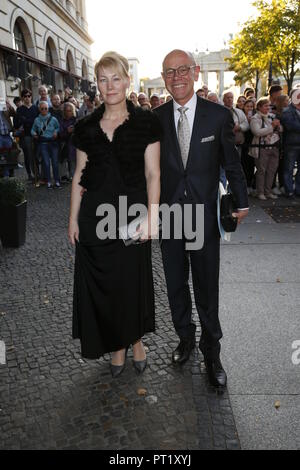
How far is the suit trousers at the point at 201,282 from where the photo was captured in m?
2.91

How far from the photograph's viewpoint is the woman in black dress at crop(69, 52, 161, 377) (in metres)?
2.62

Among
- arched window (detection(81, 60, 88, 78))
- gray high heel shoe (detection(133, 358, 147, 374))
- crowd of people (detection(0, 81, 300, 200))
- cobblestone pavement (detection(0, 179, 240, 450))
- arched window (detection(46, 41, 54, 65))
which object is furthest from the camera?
arched window (detection(81, 60, 88, 78))

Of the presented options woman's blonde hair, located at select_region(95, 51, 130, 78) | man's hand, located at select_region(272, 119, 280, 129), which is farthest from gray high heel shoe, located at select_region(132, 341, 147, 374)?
man's hand, located at select_region(272, 119, 280, 129)

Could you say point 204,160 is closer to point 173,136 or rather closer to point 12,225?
point 173,136

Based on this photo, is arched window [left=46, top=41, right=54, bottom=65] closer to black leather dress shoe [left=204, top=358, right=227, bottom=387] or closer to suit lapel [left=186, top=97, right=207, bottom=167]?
suit lapel [left=186, top=97, right=207, bottom=167]

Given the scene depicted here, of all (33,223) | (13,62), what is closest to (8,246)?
(33,223)

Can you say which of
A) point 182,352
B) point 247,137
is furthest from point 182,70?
point 247,137

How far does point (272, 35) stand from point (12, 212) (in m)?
21.5

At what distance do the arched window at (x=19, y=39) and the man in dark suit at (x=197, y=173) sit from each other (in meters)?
16.6

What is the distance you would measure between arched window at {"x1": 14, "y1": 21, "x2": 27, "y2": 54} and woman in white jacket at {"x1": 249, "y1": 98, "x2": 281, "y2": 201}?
41.6 ft

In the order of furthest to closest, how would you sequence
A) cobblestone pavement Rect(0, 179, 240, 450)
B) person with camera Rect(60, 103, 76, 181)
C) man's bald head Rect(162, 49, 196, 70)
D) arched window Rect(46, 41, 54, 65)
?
1. arched window Rect(46, 41, 54, 65)
2. person with camera Rect(60, 103, 76, 181)
3. man's bald head Rect(162, 49, 196, 70)
4. cobblestone pavement Rect(0, 179, 240, 450)

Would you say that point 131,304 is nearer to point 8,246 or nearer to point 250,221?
point 8,246

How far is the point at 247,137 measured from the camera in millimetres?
8844

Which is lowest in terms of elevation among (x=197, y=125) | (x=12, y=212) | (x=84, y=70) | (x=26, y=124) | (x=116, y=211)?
(x=12, y=212)
